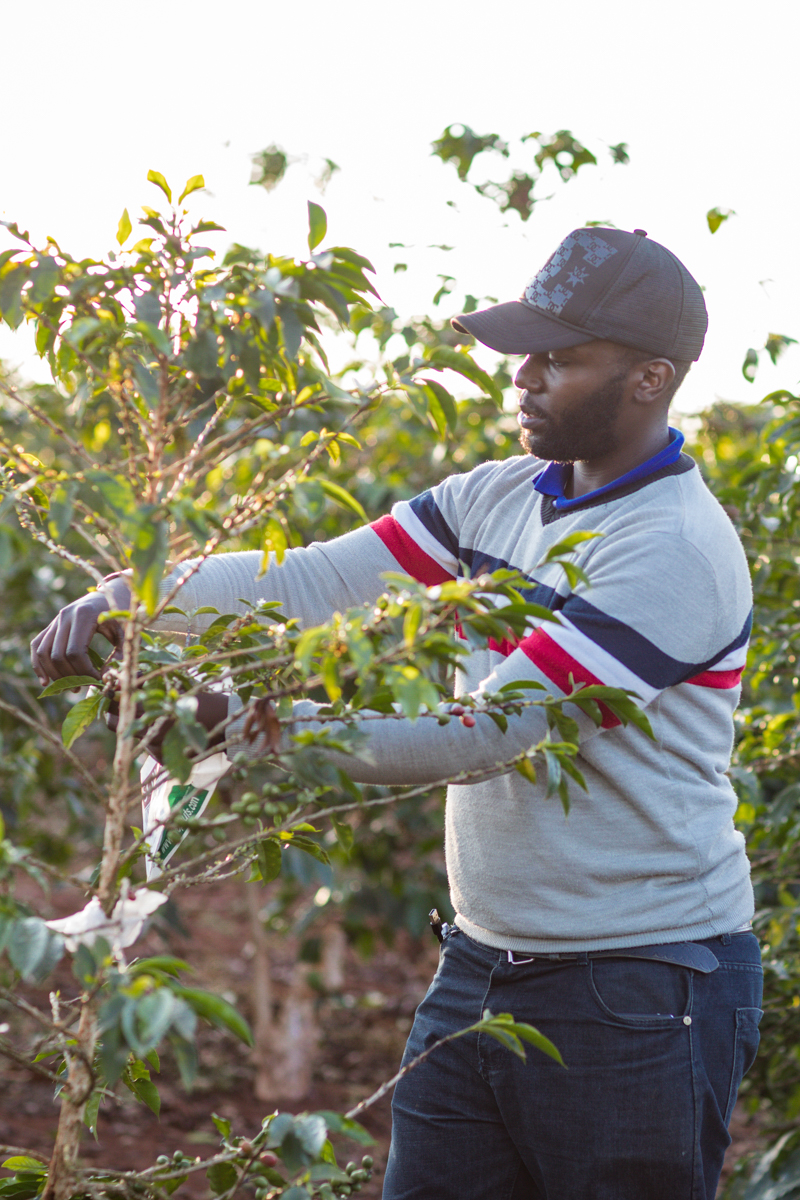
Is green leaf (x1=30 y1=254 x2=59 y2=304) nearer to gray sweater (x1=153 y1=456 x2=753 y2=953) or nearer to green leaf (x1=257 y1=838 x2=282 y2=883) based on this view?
gray sweater (x1=153 y1=456 x2=753 y2=953)

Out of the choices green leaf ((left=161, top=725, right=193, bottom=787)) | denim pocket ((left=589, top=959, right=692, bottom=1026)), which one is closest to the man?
denim pocket ((left=589, top=959, right=692, bottom=1026))

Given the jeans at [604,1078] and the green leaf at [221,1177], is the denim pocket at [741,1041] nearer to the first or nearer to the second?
the jeans at [604,1078]

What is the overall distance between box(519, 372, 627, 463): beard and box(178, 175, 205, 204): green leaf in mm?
667

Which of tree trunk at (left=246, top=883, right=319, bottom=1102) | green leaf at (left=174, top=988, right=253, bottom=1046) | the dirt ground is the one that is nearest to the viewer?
green leaf at (left=174, top=988, right=253, bottom=1046)

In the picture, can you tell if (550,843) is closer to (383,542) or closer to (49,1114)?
(383,542)

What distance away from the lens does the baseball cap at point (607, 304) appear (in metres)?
1.71

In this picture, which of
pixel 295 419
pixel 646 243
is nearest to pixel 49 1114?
pixel 295 419

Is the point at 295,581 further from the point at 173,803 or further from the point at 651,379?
the point at 651,379

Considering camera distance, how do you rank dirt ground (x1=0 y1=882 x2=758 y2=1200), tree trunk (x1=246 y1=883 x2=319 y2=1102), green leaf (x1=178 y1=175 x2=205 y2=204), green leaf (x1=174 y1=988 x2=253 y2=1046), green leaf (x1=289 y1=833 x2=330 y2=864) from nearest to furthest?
1. green leaf (x1=174 y1=988 x2=253 y2=1046)
2. green leaf (x1=178 y1=175 x2=205 y2=204)
3. green leaf (x1=289 y1=833 x2=330 y2=864)
4. dirt ground (x1=0 y1=882 x2=758 y2=1200)
5. tree trunk (x1=246 y1=883 x2=319 y2=1102)

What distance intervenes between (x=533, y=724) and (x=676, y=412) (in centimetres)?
327

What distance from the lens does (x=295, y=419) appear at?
375 centimetres

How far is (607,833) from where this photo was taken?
5.35ft

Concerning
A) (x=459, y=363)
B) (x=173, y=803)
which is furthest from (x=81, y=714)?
(x=459, y=363)

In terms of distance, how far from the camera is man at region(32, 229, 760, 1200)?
1533 millimetres
